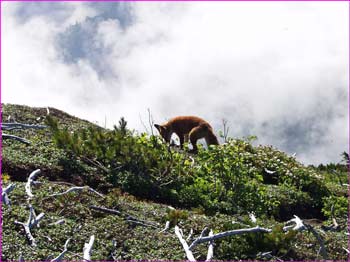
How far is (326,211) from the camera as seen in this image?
12.6 meters

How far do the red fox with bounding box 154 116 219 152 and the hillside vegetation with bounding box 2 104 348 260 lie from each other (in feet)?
6.57

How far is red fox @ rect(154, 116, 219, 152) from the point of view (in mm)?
19000

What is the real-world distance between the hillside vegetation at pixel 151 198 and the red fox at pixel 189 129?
6.57 feet

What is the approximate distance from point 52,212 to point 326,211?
576cm

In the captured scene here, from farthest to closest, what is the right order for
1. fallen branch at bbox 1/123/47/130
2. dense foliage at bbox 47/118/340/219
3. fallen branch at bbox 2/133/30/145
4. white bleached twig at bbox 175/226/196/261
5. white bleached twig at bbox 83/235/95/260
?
fallen branch at bbox 1/123/47/130 → fallen branch at bbox 2/133/30/145 → dense foliage at bbox 47/118/340/219 → white bleached twig at bbox 175/226/196/261 → white bleached twig at bbox 83/235/95/260

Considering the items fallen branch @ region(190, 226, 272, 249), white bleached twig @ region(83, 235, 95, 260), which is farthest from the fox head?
white bleached twig @ region(83, 235, 95, 260)

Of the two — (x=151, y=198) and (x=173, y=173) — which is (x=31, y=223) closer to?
(x=151, y=198)

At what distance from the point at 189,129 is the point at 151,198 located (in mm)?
7964

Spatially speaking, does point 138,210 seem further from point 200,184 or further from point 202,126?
point 202,126

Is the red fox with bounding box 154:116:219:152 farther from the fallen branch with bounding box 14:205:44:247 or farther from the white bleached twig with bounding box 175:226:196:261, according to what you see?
the fallen branch with bounding box 14:205:44:247

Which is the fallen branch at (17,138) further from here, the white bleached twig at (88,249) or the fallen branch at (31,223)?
the white bleached twig at (88,249)

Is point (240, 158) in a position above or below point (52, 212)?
above

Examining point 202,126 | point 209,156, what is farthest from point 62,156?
point 202,126

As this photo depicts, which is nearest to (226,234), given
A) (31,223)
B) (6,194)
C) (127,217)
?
(127,217)
